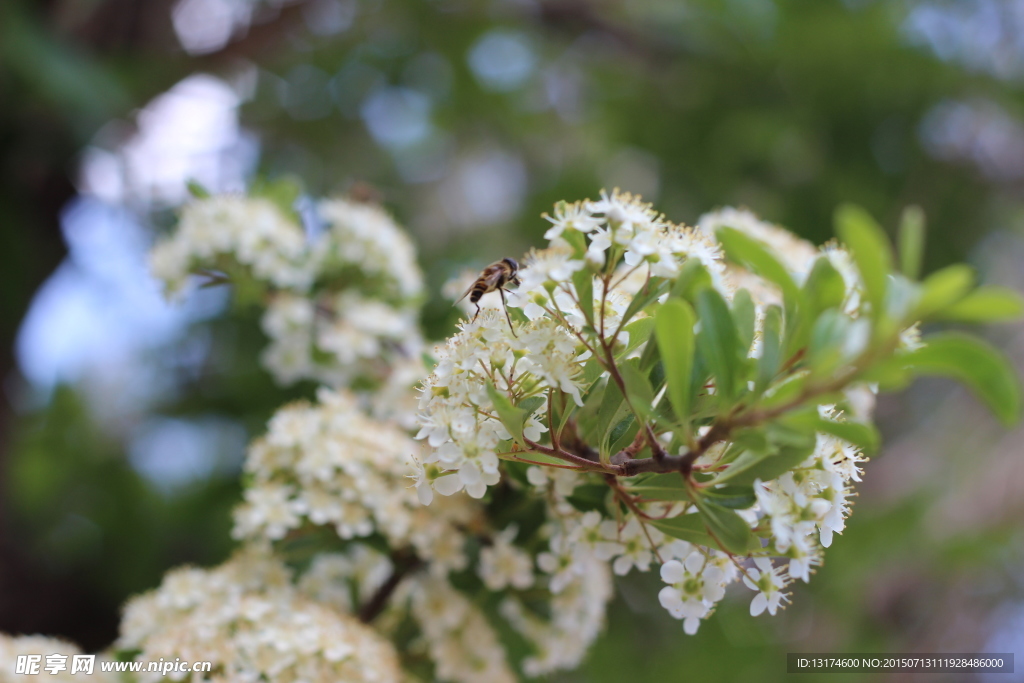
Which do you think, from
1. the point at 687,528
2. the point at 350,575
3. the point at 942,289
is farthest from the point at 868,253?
the point at 350,575

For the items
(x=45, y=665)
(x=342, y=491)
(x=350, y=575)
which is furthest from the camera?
(x=350, y=575)

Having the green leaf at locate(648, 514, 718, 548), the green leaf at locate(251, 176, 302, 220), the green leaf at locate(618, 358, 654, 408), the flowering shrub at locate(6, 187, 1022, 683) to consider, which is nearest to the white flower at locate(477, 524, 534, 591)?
the flowering shrub at locate(6, 187, 1022, 683)

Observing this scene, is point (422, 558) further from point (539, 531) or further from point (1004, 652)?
point (1004, 652)

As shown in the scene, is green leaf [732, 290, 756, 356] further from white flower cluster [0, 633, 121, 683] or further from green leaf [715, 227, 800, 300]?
white flower cluster [0, 633, 121, 683]

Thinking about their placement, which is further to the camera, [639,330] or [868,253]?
[639,330]

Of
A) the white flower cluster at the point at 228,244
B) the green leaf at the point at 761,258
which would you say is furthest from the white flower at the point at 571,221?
the white flower cluster at the point at 228,244

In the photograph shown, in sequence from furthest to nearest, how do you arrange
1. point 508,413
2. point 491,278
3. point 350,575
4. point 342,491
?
point 350,575 → point 342,491 → point 491,278 → point 508,413

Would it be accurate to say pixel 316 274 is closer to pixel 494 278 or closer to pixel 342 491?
pixel 342 491

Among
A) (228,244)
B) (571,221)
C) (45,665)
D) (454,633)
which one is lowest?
(45,665)

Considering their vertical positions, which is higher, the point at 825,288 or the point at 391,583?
the point at 825,288
